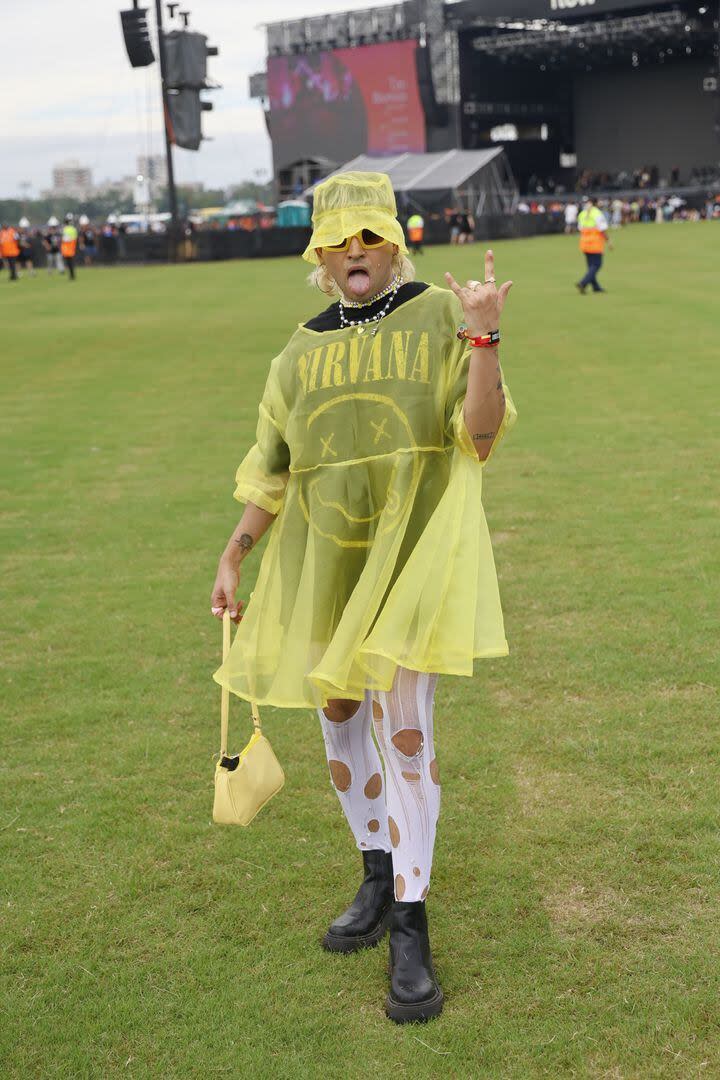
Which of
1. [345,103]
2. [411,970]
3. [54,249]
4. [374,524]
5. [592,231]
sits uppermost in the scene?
[345,103]

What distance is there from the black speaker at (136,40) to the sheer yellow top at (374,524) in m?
31.6

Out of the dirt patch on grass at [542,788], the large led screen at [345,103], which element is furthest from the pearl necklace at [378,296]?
the large led screen at [345,103]

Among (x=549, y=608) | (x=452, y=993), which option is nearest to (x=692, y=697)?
(x=549, y=608)

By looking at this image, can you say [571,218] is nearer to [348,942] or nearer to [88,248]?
[88,248]

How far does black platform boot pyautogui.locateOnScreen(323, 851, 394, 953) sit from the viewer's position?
3439 millimetres

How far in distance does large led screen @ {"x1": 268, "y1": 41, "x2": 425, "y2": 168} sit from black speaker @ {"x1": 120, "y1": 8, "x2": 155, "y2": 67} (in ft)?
82.7

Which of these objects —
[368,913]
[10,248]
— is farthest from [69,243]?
[368,913]

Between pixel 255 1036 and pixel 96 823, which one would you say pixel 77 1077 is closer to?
pixel 255 1036

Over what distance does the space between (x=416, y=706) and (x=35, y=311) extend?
24922 millimetres

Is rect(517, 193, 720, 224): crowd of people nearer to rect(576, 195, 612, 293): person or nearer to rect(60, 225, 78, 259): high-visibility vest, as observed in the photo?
rect(60, 225, 78, 259): high-visibility vest

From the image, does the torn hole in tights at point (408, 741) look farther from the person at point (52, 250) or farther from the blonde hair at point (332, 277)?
the person at point (52, 250)

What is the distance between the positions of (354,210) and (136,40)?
104ft

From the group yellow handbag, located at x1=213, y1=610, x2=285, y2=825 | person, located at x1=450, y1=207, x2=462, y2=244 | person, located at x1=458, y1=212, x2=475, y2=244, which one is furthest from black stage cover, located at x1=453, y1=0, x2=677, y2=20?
yellow handbag, located at x1=213, y1=610, x2=285, y2=825

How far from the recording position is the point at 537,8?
51.2 meters
